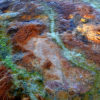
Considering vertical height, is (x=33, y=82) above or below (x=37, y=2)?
below

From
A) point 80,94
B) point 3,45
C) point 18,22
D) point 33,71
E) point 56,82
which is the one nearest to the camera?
point 80,94

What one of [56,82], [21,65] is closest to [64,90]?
[56,82]

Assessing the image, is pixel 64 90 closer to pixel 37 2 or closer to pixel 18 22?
pixel 18 22

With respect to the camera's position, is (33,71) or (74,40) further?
(74,40)

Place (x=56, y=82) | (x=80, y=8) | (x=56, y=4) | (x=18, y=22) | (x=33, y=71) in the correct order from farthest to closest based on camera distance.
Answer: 1. (x=56, y=4)
2. (x=80, y=8)
3. (x=18, y=22)
4. (x=33, y=71)
5. (x=56, y=82)

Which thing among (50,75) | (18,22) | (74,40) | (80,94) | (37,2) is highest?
(37,2)

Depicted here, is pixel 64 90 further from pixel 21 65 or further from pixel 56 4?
pixel 56 4
